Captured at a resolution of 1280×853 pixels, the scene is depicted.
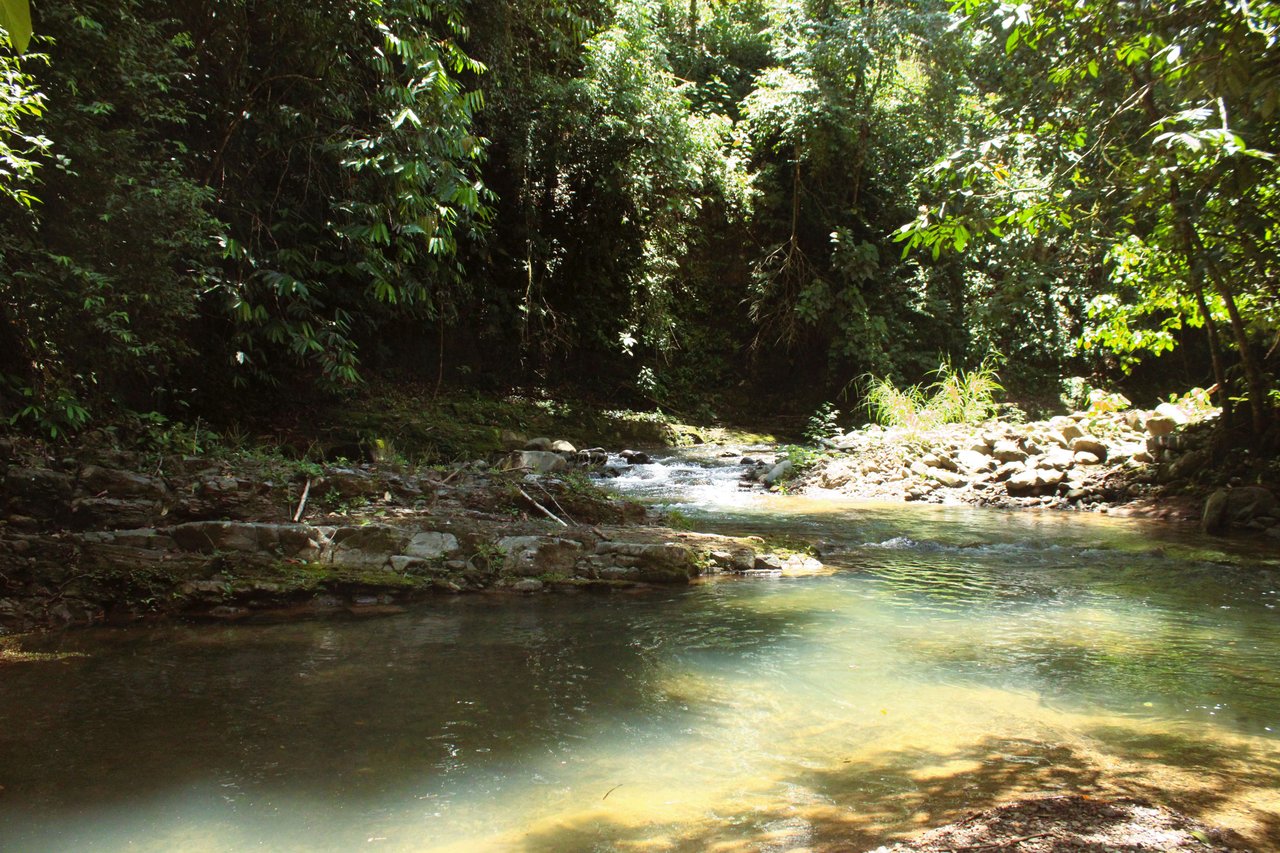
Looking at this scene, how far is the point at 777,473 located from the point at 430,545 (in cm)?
643

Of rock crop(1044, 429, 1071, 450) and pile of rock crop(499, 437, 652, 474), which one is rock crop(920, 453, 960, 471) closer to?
rock crop(1044, 429, 1071, 450)

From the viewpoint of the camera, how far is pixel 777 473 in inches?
413

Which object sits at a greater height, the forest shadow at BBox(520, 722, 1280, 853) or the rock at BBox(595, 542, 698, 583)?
the rock at BBox(595, 542, 698, 583)

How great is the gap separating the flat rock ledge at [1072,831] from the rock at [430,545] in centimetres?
337

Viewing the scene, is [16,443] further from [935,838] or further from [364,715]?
[935,838]

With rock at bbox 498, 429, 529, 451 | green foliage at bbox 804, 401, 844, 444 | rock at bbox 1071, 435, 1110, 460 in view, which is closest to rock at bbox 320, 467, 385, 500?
rock at bbox 498, 429, 529, 451

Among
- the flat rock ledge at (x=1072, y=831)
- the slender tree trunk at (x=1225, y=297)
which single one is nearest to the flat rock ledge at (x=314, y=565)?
the flat rock ledge at (x=1072, y=831)

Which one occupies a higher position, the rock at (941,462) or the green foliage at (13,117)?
the green foliage at (13,117)

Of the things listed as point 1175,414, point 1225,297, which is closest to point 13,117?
point 1225,297

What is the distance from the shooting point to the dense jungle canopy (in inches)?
215

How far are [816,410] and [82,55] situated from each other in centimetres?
1287

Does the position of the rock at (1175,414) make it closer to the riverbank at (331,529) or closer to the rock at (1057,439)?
the riverbank at (331,529)

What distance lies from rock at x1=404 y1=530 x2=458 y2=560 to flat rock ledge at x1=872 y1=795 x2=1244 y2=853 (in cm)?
337

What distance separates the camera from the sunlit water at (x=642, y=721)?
7.13ft
